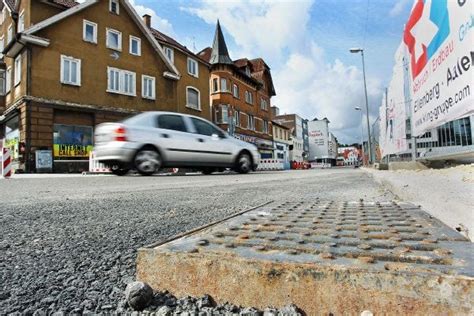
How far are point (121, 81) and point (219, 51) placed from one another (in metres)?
13.9

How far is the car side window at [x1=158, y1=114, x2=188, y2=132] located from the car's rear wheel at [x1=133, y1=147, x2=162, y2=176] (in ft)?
2.16

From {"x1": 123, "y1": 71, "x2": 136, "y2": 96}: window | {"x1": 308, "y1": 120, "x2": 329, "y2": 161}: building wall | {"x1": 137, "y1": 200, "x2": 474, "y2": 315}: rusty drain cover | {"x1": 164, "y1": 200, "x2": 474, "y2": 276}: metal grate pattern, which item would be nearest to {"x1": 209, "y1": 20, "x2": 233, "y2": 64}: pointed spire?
{"x1": 123, "y1": 71, "x2": 136, "y2": 96}: window

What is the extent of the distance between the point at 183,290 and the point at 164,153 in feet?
21.8

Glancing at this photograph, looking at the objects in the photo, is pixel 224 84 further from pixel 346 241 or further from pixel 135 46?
pixel 346 241

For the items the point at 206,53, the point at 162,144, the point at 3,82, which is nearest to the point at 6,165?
the point at 162,144

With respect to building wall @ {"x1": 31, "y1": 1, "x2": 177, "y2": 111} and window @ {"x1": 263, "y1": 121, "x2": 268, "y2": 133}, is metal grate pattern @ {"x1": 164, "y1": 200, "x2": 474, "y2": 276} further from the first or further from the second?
window @ {"x1": 263, "y1": 121, "x2": 268, "y2": 133}

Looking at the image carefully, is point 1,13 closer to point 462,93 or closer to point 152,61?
point 152,61

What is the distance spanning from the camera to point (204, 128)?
28.5 feet

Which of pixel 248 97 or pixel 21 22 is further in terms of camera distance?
pixel 248 97

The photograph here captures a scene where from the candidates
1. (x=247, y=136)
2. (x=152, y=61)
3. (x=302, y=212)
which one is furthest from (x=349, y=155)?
(x=302, y=212)

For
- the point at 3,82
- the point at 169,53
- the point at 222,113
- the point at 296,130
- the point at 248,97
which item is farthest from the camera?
the point at 296,130

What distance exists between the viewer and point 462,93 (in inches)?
165

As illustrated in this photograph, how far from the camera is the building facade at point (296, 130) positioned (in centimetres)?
6545

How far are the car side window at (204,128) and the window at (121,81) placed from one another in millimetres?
13523
